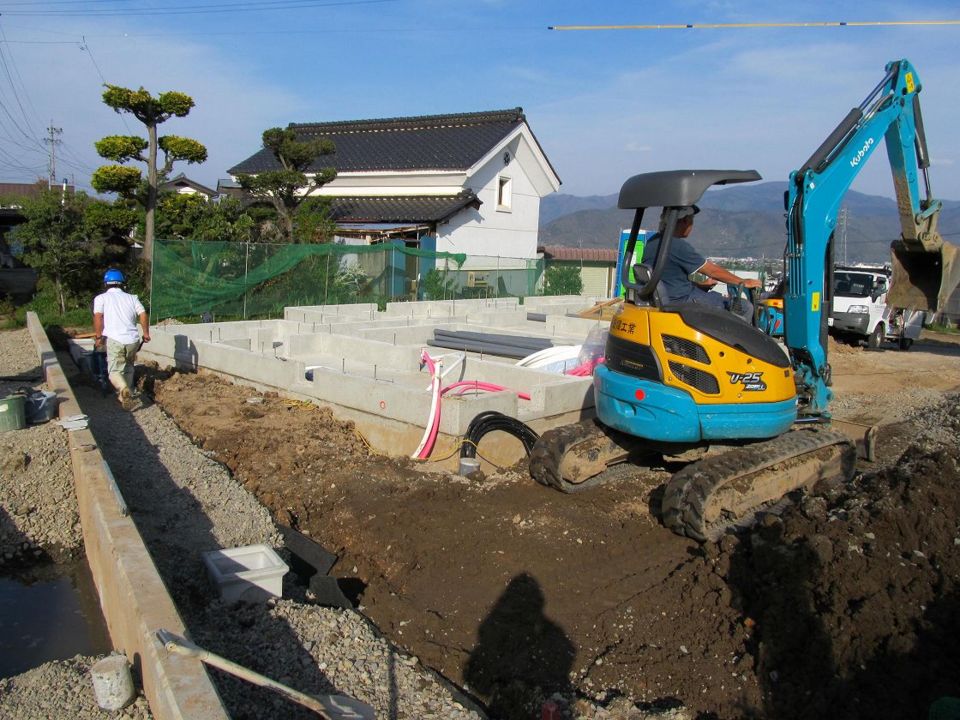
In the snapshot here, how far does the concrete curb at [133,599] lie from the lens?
2.86m

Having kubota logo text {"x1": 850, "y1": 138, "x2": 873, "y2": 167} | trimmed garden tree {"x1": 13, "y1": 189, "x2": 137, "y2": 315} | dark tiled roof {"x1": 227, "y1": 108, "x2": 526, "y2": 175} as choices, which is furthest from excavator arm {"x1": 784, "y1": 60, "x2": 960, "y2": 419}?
dark tiled roof {"x1": 227, "y1": 108, "x2": 526, "y2": 175}

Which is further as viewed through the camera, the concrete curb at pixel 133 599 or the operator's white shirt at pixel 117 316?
the operator's white shirt at pixel 117 316

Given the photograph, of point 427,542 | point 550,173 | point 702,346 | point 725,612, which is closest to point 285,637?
point 427,542

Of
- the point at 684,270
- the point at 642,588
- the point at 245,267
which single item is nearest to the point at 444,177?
the point at 245,267

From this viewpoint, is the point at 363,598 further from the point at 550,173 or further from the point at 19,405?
the point at 550,173

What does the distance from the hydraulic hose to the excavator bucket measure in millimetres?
3659

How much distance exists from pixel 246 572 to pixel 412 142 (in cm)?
2223

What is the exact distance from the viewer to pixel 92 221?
626 inches

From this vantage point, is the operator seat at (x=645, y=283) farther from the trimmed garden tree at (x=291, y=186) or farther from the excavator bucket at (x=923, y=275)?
the trimmed garden tree at (x=291, y=186)

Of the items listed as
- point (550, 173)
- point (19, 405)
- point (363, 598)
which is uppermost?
point (550, 173)

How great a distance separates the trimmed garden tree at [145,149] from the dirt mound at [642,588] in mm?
10831

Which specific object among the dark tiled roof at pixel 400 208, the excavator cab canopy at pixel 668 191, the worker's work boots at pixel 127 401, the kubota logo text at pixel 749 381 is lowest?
the worker's work boots at pixel 127 401

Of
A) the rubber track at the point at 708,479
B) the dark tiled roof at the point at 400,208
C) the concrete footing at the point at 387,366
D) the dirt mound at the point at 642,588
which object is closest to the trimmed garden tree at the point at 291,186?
the dark tiled roof at the point at 400,208

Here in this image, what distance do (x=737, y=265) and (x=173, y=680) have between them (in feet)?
97.8
